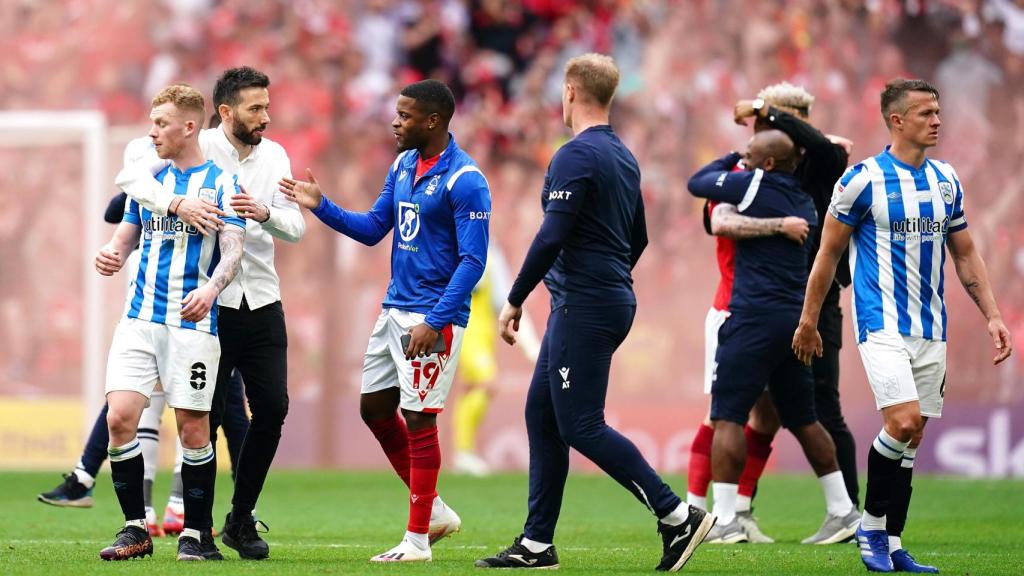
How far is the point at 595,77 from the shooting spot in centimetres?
612

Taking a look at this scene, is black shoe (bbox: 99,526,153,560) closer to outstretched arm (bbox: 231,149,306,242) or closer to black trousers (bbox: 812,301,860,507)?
outstretched arm (bbox: 231,149,306,242)

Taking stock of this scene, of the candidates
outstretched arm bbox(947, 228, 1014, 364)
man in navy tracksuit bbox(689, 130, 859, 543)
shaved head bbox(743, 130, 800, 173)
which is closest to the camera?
outstretched arm bbox(947, 228, 1014, 364)

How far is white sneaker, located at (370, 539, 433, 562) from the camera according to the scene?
6291mm

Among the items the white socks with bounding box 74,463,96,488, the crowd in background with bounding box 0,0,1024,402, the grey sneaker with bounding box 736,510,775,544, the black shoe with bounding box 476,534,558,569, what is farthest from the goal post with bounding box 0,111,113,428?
the black shoe with bounding box 476,534,558,569

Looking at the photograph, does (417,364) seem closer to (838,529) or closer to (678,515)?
(678,515)

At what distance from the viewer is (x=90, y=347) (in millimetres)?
13852

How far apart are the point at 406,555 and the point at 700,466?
6.95ft

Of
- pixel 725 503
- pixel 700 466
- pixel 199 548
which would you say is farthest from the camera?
pixel 700 466

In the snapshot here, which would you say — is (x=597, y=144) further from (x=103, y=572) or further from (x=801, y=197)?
(x=103, y=572)

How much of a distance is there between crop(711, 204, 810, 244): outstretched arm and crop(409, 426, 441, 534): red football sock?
190 cm

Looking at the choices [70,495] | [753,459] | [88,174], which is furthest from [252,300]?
[88,174]

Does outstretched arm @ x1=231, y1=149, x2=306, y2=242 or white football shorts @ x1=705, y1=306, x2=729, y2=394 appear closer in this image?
outstretched arm @ x1=231, y1=149, x2=306, y2=242

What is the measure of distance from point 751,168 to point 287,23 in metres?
9.53

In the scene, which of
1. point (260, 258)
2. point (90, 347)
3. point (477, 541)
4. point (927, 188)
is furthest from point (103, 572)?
point (90, 347)
